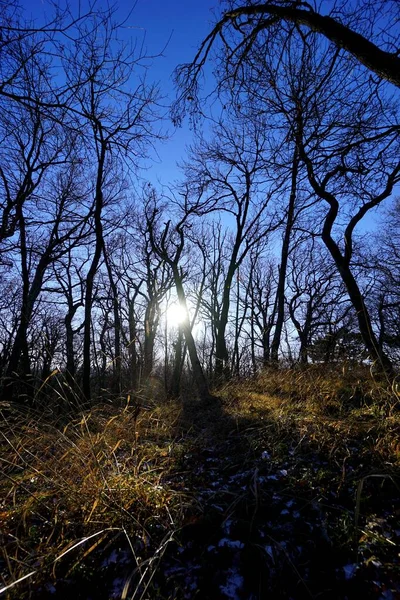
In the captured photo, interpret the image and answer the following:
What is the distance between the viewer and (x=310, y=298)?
21016mm

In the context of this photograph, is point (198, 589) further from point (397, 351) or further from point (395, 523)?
point (397, 351)

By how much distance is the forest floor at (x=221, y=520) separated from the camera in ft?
4.36

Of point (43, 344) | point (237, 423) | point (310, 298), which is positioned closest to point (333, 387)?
point (237, 423)

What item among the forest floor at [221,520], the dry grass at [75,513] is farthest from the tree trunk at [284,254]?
the dry grass at [75,513]

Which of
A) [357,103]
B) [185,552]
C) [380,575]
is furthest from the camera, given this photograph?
[357,103]

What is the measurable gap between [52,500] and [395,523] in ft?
7.06

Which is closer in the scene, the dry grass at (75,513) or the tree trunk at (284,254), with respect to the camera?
the dry grass at (75,513)

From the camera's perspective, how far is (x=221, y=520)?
1.75 meters

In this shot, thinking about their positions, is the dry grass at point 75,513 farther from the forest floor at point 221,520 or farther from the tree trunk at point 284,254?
A: the tree trunk at point 284,254

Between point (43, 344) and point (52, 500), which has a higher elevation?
point (43, 344)

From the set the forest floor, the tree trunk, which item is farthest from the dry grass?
the tree trunk

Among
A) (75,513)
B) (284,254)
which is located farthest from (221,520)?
(284,254)

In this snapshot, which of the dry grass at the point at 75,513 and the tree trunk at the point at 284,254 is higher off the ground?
the tree trunk at the point at 284,254

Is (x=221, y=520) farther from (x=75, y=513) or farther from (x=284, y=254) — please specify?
(x=284, y=254)
